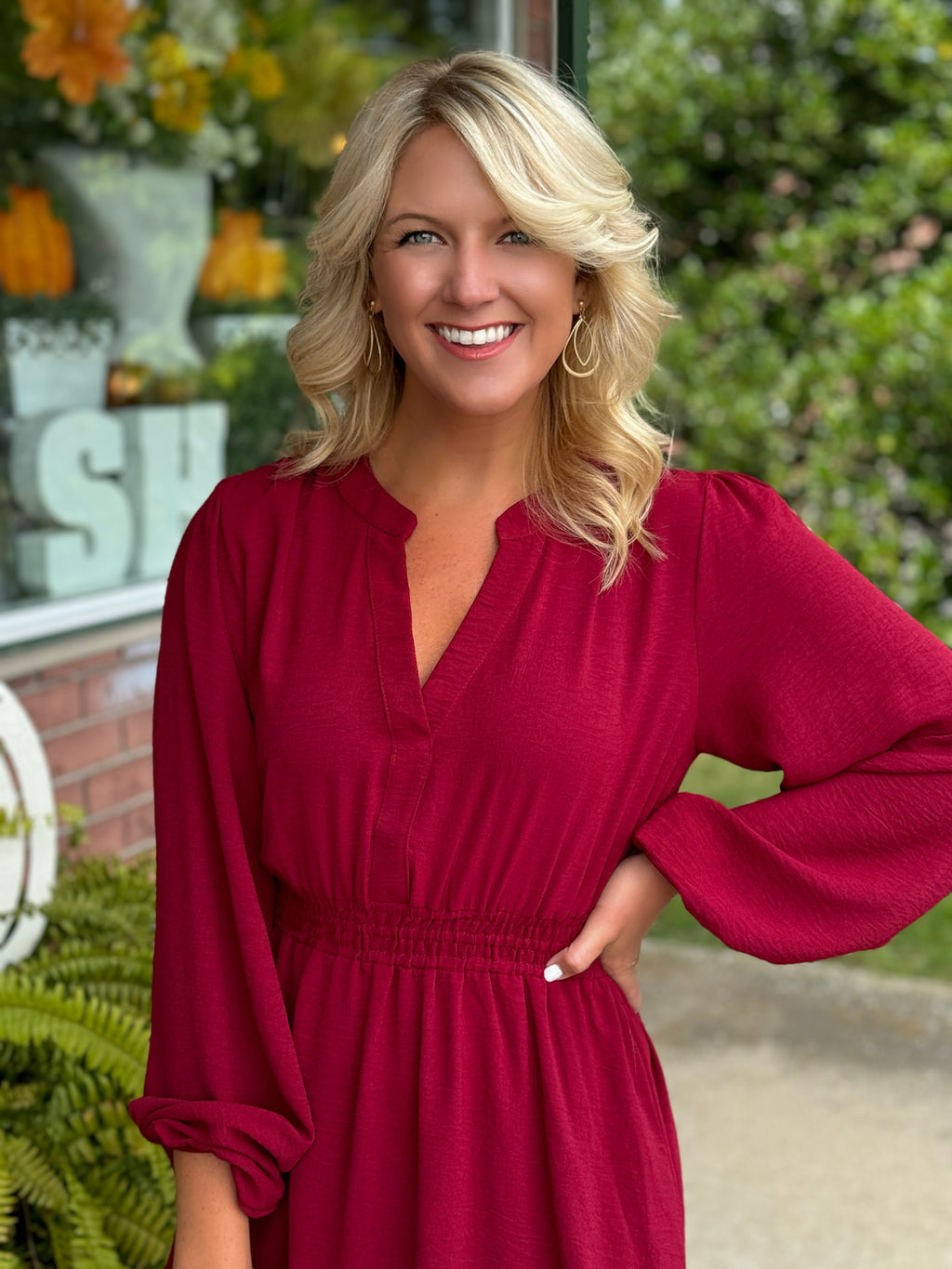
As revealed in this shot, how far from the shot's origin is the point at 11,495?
415 centimetres

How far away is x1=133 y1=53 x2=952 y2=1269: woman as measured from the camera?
1.63 meters

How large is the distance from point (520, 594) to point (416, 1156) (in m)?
0.63

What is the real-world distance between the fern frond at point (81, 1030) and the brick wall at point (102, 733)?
4.65ft

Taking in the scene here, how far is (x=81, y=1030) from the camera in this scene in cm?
259

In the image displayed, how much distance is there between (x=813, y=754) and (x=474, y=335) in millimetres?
605

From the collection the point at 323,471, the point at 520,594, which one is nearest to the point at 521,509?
the point at 520,594

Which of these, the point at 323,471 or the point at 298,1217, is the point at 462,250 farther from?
the point at 298,1217

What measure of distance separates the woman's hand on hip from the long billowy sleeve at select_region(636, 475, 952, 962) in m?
0.04

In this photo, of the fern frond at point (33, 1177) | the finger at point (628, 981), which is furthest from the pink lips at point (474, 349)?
the fern frond at point (33, 1177)

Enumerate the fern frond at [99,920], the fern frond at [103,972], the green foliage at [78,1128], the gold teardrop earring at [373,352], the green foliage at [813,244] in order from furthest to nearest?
the green foliage at [813,244] < the fern frond at [99,920] < the fern frond at [103,972] < the green foliage at [78,1128] < the gold teardrop earring at [373,352]

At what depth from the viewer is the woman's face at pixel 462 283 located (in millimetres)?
1624

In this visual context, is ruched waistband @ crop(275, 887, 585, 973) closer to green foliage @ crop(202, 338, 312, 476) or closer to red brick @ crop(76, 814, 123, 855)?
red brick @ crop(76, 814, 123, 855)

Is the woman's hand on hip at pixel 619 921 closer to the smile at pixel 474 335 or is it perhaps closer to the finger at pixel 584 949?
the finger at pixel 584 949

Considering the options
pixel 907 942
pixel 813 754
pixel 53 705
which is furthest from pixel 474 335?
pixel 907 942
